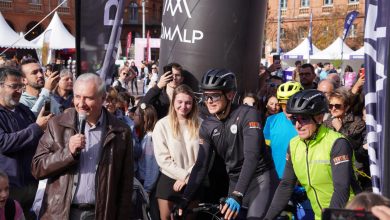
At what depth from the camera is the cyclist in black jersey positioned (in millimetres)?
4332

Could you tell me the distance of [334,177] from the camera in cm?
350

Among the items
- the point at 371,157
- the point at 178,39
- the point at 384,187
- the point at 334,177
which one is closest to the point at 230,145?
the point at 334,177

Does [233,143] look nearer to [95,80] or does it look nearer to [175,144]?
[175,144]

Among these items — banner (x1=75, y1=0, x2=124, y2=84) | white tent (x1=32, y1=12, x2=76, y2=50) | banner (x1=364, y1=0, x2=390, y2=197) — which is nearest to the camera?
banner (x1=364, y1=0, x2=390, y2=197)

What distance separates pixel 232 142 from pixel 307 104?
84cm

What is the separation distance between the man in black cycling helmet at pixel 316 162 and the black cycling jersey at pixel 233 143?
0.41 m

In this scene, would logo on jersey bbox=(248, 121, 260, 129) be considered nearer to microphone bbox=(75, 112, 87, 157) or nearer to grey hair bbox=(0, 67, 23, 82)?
microphone bbox=(75, 112, 87, 157)

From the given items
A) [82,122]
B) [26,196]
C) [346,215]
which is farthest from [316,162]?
[26,196]

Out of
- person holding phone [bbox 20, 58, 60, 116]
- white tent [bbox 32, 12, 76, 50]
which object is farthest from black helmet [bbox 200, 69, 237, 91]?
white tent [bbox 32, 12, 76, 50]

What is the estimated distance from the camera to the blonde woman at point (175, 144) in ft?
17.6

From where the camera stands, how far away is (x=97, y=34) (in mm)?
5289

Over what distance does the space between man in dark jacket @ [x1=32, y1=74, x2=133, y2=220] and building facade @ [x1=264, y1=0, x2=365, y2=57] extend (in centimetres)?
4312

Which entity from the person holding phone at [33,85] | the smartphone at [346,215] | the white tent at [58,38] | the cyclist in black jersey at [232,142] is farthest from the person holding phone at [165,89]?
the white tent at [58,38]

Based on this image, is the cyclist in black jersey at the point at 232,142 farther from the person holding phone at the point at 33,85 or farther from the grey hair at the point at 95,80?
the person holding phone at the point at 33,85
